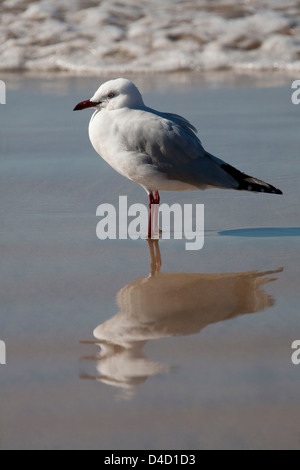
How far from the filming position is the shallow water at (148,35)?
796 centimetres

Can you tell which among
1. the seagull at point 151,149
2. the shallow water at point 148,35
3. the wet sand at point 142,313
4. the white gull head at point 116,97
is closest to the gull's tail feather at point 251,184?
the seagull at point 151,149

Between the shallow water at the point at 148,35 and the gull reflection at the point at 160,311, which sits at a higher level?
the shallow water at the point at 148,35

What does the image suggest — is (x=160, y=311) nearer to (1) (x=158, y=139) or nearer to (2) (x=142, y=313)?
(2) (x=142, y=313)

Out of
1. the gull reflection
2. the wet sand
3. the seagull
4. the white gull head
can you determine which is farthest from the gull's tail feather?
the gull reflection

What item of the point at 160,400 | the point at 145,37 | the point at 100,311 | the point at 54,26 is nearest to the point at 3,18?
the point at 54,26

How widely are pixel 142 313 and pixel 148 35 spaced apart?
6251mm

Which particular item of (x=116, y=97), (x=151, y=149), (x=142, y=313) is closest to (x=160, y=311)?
(x=142, y=313)

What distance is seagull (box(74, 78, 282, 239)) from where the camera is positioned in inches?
146

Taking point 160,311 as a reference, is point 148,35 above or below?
above

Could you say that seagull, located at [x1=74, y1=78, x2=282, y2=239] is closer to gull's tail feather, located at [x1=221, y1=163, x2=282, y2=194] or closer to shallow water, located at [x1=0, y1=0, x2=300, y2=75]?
gull's tail feather, located at [x1=221, y1=163, x2=282, y2=194]

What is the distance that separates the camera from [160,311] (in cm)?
272

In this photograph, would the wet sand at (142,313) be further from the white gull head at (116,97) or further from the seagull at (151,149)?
the white gull head at (116,97)

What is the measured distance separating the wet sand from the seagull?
0.67 ft

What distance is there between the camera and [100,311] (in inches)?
107
